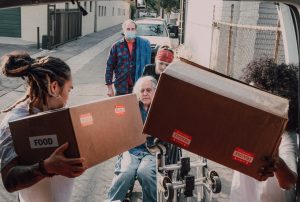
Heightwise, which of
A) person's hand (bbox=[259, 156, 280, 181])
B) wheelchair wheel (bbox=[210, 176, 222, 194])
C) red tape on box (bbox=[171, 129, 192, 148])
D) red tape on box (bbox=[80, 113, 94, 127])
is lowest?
wheelchair wheel (bbox=[210, 176, 222, 194])

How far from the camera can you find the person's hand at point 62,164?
6.44 ft

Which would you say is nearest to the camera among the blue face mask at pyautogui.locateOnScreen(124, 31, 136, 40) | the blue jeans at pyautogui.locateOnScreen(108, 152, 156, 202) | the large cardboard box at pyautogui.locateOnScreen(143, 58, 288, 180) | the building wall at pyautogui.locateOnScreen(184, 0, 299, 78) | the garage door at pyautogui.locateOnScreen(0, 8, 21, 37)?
the large cardboard box at pyautogui.locateOnScreen(143, 58, 288, 180)

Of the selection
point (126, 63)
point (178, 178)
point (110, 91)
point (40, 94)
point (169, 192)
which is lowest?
point (178, 178)

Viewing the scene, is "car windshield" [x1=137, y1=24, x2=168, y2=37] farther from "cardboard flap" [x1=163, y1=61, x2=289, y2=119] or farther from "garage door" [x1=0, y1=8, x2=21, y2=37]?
"cardboard flap" [x1=163, y1=61, x2=289, y2=119]

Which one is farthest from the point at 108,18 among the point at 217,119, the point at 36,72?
the point at 217,119

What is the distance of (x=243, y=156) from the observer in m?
1.88

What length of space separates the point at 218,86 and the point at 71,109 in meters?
0.65

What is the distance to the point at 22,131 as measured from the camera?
6.64ft

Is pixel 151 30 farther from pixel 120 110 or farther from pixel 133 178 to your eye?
pixel 120 110

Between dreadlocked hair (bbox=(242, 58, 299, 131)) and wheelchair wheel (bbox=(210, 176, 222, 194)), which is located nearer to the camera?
dreadlocked hair (bbox=(242, 58, 299, 131))

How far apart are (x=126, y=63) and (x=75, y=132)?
421 centimetres

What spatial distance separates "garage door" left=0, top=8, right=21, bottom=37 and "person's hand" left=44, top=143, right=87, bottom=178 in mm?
21125

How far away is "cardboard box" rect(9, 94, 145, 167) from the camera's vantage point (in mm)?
1970

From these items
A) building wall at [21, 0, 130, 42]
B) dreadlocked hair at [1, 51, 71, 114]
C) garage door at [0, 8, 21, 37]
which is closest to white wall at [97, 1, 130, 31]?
building wall at [21, 0, 130, 42]
